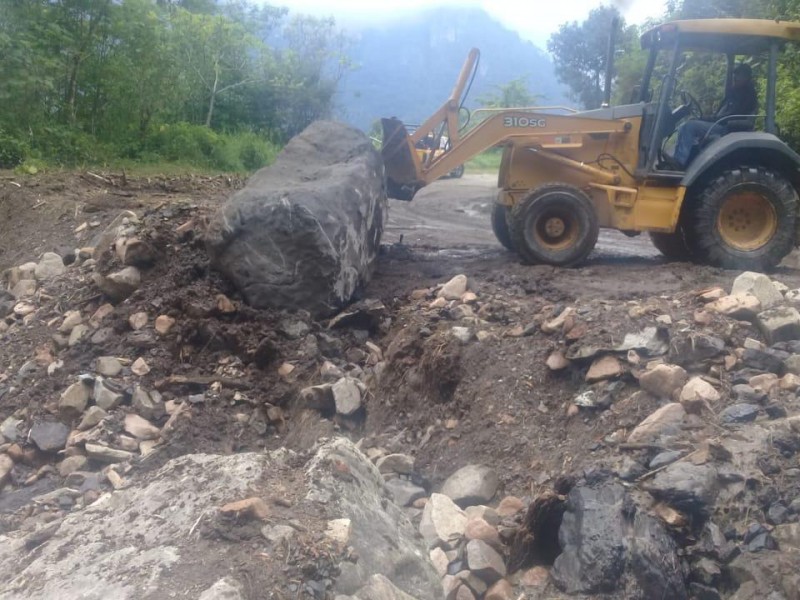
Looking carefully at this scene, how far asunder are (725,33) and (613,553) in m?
5.67

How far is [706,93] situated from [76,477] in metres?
7.21

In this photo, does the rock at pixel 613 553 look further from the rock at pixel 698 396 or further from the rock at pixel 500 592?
the rock at pixel 698 396

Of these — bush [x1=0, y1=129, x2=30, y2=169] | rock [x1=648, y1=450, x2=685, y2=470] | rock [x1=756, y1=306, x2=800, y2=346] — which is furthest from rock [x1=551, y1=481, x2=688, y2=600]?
bush [x1=0, y1=129, x2=30, y2=169]

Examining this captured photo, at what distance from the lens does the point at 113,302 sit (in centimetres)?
718

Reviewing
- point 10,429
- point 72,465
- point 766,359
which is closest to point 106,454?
point 72,465

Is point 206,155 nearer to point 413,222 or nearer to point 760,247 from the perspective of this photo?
point 413,222

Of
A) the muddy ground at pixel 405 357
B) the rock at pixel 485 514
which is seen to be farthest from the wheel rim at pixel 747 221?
the rock at pixel 485 514

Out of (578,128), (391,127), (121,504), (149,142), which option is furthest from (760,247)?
(149,142)

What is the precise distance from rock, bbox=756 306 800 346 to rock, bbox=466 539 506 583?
234 cm

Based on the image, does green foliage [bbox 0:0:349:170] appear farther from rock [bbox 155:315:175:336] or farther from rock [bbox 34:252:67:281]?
rock [bbox 155:315:175:336]

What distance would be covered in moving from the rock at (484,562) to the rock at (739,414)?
1444 millimetres

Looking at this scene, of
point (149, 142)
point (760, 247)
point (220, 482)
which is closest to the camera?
point (220, 482)

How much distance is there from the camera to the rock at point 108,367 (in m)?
6.29

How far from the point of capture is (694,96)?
8555 millimetres
